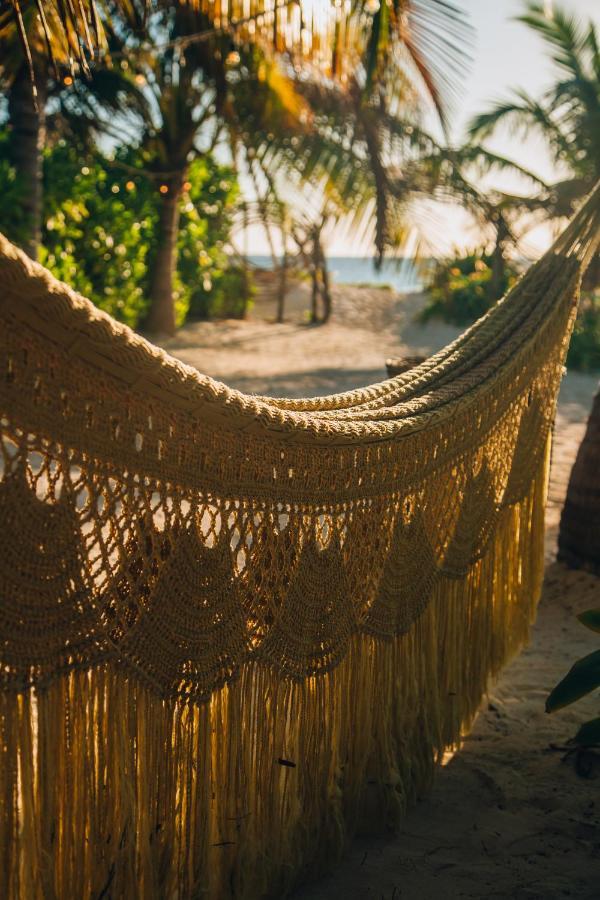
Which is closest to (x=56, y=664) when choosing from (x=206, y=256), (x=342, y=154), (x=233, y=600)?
(x=233, y=600)

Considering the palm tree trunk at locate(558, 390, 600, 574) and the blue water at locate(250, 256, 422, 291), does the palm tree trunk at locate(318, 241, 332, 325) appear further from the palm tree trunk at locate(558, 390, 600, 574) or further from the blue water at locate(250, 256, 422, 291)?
the palm tree trunk at locate(558, 390, 600, 574)

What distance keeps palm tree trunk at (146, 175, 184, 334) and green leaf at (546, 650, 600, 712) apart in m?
7.60

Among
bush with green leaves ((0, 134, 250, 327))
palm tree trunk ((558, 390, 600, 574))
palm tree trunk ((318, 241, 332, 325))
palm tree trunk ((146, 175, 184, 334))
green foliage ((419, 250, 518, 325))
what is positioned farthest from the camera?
green foliage ((419, 250, 518, 325))

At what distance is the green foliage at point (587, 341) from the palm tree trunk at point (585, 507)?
19.8 feet

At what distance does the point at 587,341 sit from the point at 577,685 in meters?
8.82

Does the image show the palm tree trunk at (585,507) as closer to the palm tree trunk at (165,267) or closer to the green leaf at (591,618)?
the green leaf at (591,618)

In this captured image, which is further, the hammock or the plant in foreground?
the plant in foreground

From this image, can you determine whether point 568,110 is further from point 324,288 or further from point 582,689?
point 582,689

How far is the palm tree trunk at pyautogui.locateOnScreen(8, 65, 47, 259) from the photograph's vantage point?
5.96 meters

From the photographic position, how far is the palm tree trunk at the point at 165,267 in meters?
8.82

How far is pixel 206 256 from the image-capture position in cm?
1011

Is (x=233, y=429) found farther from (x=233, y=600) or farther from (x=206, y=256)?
(x=206, y=256)

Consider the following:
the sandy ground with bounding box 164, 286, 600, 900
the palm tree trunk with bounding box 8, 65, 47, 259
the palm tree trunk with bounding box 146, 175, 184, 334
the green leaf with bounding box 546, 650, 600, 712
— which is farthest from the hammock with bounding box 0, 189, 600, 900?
the palm tree trunk with bounding box 146, 175, 184, 334

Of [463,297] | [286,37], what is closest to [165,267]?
[286,37]
